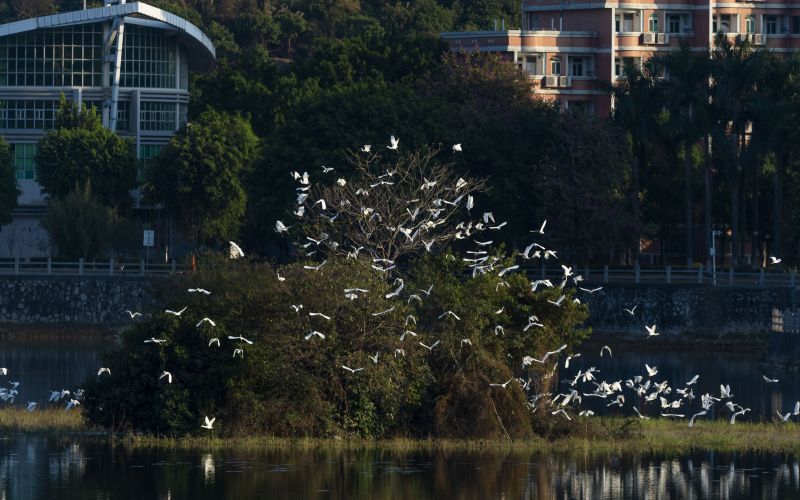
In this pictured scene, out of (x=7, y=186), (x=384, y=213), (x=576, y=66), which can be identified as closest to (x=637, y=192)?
(x=576, y=66)

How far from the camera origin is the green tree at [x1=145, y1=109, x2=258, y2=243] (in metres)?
82.9

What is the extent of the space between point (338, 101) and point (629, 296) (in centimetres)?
1402

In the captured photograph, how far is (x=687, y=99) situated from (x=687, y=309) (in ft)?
33.2

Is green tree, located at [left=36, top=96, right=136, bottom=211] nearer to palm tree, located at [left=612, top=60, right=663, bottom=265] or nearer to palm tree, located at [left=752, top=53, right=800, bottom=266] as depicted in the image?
palm tree, located at [left=612, top=60, right=663, bottom=265]

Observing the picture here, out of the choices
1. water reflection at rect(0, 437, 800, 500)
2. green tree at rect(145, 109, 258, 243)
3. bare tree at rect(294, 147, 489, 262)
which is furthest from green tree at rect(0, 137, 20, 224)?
water reflection at rect(0, 437, 800, 500)

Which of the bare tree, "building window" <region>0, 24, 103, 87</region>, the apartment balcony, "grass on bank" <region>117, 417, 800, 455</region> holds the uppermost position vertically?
the apartment balcony

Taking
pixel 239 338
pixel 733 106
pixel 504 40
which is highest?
pixel 504 40

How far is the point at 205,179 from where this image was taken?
271ft

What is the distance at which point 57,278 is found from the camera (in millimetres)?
75625

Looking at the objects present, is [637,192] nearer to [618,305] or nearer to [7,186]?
[618,305]

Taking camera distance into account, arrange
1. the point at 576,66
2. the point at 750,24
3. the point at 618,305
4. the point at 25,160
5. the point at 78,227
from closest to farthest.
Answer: the point at 618,305
the point at 78,227
the point at 25,160
the point at 576,66
the point at 750,24

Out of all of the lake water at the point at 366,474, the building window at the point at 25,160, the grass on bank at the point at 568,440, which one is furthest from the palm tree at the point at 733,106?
the lake water at the point at 366,474

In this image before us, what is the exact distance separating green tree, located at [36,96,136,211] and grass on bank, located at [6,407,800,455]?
44640 mm

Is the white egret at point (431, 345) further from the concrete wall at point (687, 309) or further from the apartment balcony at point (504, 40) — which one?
the apartment balcony at point (504, 40)
